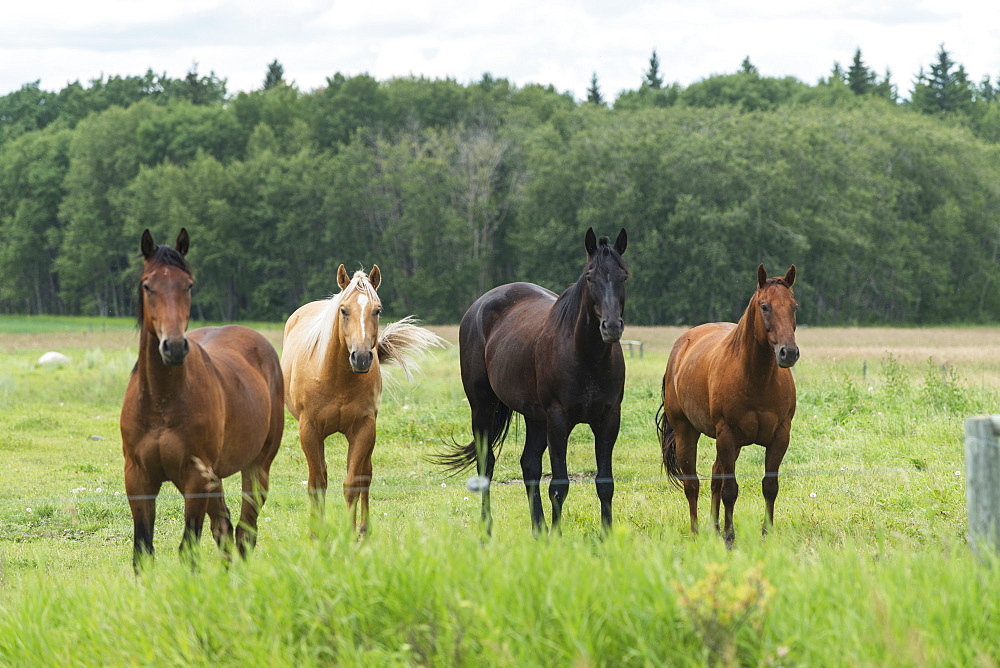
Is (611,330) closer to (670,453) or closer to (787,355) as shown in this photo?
(787,355)

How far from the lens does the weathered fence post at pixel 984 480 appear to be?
430cm

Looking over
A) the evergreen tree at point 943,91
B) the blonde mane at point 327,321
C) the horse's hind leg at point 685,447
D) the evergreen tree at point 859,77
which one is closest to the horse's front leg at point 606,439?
the horse's hind leg at point 685,447

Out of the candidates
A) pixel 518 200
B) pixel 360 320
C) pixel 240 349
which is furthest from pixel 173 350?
pixel 518 200

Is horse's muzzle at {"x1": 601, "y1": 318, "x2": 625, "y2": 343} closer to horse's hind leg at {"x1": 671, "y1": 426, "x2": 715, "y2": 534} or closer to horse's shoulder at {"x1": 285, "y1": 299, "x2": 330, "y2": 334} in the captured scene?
horse's hind leg at {"x1": 671, "y1": 426, "x2": 715, "y2": 534}

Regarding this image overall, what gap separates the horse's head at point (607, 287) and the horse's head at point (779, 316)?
99 cm

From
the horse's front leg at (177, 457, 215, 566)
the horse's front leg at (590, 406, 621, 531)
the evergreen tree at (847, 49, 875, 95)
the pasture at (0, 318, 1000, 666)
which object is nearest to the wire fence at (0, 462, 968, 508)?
the horse's front leg at (590, 406, 621, 531)

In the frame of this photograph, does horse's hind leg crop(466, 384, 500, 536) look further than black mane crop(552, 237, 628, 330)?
Yes

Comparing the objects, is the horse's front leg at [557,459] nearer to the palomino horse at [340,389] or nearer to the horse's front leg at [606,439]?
the horse's front leg at [606,439]

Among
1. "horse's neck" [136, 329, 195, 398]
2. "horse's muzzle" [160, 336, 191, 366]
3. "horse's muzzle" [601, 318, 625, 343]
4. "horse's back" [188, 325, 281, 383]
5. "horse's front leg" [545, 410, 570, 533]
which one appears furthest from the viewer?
"horse's front leg" [545, 410, 570, 533]

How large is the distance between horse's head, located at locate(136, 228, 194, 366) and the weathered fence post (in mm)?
3767

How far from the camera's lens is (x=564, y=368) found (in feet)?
24.5

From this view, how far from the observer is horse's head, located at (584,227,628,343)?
22.4 feet

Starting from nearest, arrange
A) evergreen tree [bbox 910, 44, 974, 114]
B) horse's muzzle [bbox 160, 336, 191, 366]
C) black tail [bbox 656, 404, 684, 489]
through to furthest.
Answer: horse's muzzle [bbox 160, 336, 191, 366] → black tail [bbox 656, 404, 684, 489] → evergreen tree [bbox 910, 44, 974, 114]

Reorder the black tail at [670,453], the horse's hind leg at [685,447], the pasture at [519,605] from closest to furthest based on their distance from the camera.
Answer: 1. the pasture at [519,605]
2. the horse's hind leg at [685,447]
3. the black tail at [670,453]
